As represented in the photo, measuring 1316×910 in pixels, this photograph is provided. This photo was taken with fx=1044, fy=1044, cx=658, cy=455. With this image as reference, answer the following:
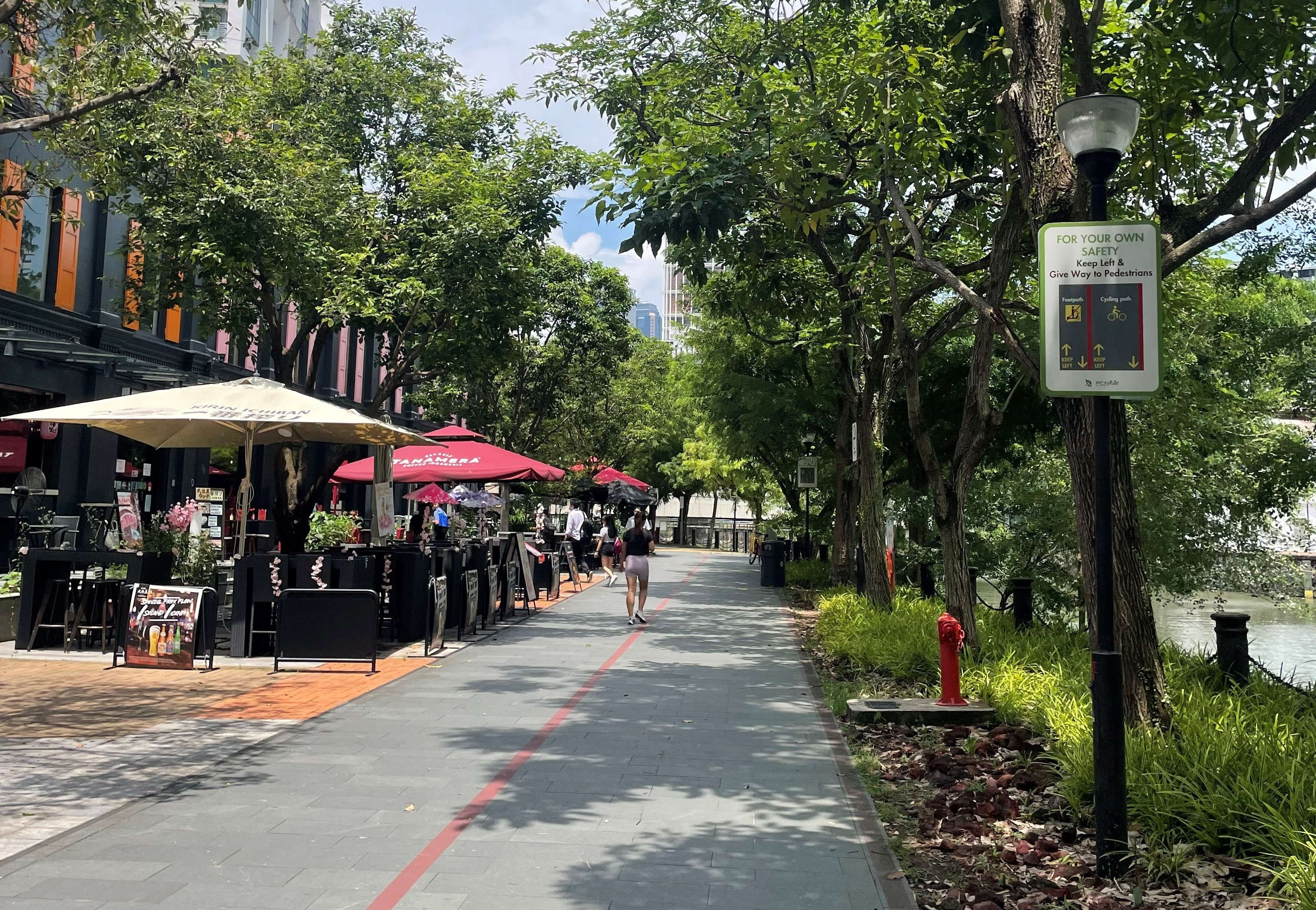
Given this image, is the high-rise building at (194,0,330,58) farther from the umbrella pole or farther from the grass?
the grass

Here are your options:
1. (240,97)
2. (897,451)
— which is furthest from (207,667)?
(897,451)

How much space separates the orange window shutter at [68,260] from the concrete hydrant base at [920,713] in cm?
1708

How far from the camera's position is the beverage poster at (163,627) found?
34.2 ft

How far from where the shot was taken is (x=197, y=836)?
540 cm

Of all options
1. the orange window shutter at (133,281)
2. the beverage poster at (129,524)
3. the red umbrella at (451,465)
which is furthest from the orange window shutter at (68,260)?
the beverage poster at (129,524)

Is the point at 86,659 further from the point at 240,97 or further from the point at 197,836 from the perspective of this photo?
the point at 240,97

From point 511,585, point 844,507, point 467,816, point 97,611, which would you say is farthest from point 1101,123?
point 844,507

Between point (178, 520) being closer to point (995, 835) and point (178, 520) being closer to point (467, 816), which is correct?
point (467, 816)

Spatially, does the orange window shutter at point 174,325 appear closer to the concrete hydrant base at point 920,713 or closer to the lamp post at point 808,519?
the lamp post at point 808,519

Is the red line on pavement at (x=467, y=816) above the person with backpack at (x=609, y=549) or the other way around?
the other way around

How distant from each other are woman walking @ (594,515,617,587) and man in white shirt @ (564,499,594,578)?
0.60 m

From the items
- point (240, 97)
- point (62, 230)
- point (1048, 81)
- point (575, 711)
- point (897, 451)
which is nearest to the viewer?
point (1048, 81)

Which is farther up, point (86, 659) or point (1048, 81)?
point (1048, 81)

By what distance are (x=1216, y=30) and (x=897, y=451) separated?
15061mm
